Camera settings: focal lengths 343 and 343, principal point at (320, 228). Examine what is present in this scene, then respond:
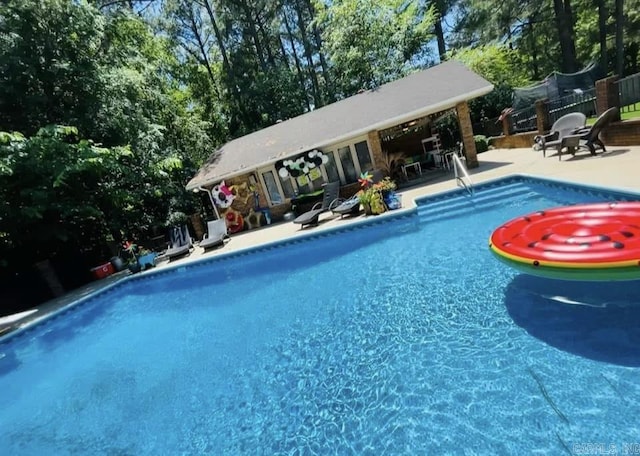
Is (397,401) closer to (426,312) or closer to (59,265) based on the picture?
(426,312)

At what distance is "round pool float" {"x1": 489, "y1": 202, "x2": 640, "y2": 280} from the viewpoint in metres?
3.68

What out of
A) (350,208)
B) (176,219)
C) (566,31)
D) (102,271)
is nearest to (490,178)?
(350,208)

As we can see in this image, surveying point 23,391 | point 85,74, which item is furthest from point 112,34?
point 23,391

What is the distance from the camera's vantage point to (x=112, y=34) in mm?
15969

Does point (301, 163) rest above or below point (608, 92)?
above

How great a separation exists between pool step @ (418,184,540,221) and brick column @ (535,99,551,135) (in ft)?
16.7

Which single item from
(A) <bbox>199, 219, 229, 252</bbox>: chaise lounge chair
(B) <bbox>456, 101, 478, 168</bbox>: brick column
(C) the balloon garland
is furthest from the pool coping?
(C) the balloon garland

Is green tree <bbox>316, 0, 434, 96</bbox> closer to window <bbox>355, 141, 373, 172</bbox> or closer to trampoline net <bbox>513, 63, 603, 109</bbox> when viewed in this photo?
trampoline net <bbox>513, 63, 603, 109</bbox>

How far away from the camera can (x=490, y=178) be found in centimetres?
988

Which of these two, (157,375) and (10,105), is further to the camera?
(10,105)

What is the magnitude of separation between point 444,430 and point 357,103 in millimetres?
14651

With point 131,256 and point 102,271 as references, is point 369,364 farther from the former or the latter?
point 102,271

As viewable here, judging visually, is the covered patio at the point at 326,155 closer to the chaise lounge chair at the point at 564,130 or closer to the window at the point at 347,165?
the window at the point at 347,165

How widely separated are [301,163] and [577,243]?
36.2 feet
